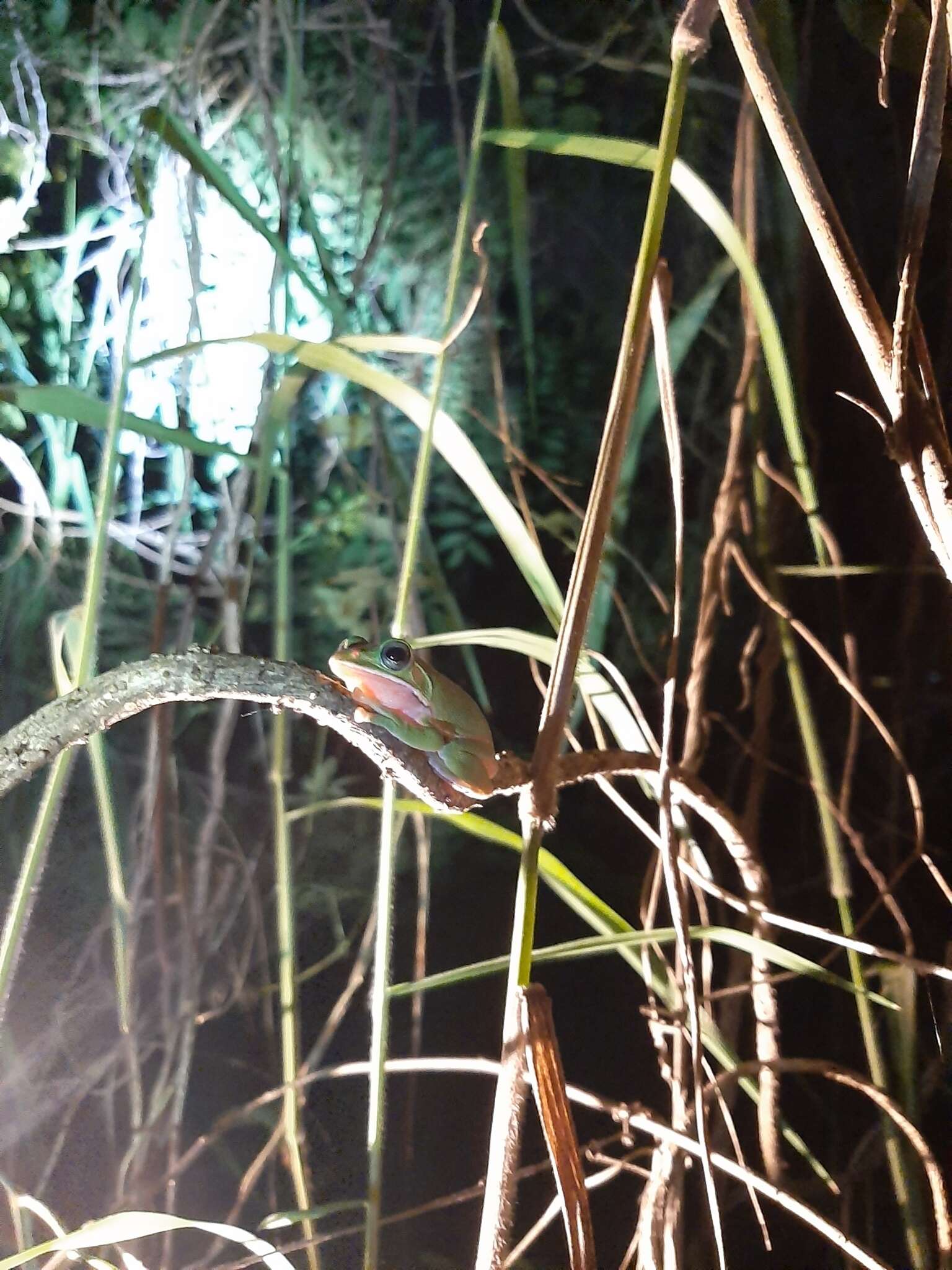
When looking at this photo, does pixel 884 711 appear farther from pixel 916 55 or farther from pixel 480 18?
pixel 480 18

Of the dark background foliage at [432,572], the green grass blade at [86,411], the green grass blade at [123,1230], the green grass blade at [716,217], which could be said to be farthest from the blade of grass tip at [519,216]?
the green grass blade at [123,1230]

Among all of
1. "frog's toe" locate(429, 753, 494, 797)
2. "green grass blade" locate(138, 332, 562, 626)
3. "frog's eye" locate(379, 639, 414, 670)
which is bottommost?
"frog's toe" locate(429, 753, 494, 797)

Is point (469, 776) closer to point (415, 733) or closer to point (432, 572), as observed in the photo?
point (415, 733)

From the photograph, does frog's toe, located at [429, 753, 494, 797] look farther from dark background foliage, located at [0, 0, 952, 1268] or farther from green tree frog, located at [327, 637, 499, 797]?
dark background foliage, located at [0, 0, 952, 1268]

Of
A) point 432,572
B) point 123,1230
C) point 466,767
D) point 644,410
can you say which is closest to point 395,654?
point 466,767

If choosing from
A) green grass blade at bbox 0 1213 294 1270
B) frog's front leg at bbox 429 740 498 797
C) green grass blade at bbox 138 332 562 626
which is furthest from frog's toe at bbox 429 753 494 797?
green grass blade at bbox 0 1213 294 1270

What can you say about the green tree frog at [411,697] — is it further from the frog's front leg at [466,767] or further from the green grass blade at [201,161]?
the green grass blade at [201,161]
